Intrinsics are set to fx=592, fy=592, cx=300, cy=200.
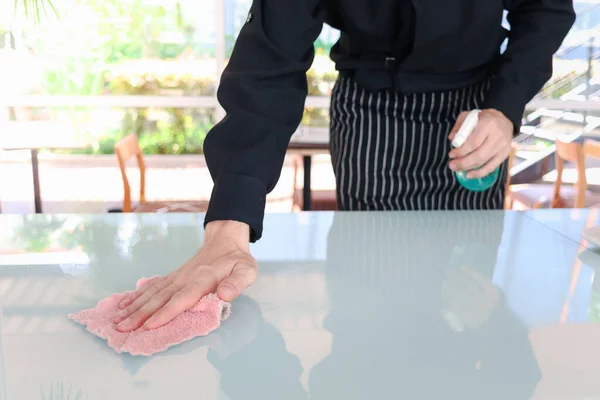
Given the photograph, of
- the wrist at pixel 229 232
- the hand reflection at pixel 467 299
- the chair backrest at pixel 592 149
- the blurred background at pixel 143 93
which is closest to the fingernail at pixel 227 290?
the wrist at pixel 229 232

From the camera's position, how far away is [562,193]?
10.6ft

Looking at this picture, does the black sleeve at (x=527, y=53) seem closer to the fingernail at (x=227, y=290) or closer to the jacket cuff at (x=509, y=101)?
the jacket cuff at (x=509, y=101)

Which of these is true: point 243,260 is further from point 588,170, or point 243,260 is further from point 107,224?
point 588,170

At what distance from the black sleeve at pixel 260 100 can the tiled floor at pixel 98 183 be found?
137 inches

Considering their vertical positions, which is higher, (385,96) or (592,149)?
(385,96)

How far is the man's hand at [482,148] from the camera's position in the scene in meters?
0.95

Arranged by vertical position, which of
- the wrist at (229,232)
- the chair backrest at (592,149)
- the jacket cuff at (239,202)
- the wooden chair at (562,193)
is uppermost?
the jacket cuff at (239,202)

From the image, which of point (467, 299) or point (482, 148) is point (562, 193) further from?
point (467, 299)

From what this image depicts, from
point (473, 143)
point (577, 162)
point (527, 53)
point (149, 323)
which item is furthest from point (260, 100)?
point (577, 162)

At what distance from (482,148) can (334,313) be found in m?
0.47

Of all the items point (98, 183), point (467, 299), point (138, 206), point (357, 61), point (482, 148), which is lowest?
point (98, 183)

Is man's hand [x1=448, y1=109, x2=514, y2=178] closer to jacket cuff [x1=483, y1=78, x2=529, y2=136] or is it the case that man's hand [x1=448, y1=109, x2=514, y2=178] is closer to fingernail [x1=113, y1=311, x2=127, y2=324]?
jacket cuff [x1=483, y1=78, x2=529, y2=136]

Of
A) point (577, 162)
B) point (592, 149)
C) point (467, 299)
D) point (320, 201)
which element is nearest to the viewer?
point (467, 299)

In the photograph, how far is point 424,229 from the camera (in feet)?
3.22
